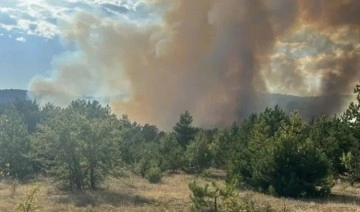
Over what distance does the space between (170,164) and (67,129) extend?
27249 millimetres

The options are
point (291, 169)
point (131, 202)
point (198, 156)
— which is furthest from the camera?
point (198, 156)

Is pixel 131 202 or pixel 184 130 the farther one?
pixel 184 130

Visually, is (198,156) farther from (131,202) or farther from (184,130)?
(131,202)

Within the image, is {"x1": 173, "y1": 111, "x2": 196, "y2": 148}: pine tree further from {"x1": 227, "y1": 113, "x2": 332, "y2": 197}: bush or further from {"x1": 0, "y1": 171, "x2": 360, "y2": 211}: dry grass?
{"x1": 0, "y1": 171, "x2": 360, "y2": 211}: dry grass

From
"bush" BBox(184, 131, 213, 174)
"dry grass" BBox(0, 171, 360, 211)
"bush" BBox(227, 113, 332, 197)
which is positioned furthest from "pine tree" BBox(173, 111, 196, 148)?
"dry grass" BBox(0, 171, 360, 211)

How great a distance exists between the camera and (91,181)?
36.5 meters

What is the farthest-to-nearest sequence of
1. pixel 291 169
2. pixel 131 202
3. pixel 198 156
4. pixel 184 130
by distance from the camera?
pixel 184 130 → pixel 198 156 → pixel 291 169 → pixel 131 202

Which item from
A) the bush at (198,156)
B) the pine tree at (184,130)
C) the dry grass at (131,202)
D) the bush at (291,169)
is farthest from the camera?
the pine tree at (184,130)

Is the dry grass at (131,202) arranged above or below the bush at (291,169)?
below

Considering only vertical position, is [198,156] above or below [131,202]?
above

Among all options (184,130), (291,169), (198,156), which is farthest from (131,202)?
(184,130)

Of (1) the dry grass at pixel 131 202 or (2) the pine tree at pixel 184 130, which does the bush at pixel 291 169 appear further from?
(2) the pine tree at pixel 184 130

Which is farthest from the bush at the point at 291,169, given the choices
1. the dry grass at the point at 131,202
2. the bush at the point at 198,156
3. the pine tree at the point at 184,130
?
the pine tree at the point at 184,130

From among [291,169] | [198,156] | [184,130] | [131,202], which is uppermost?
[184,130]
